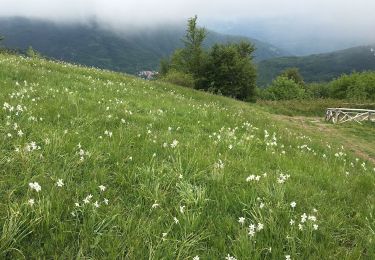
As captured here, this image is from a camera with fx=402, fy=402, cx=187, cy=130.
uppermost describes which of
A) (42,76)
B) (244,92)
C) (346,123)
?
(42,76)

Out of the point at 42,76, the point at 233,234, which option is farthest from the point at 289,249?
the point at 42,76

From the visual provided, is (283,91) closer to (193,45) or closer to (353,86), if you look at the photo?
(353,86)

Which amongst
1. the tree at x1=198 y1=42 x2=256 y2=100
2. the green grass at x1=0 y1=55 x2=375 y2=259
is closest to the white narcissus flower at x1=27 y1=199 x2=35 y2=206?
the green grass at x1=0 y1=55 x2=375 y2=259

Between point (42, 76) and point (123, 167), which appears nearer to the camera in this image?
point (123, 167)

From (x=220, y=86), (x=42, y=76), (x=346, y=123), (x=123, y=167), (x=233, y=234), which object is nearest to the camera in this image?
(x=233, y=234)

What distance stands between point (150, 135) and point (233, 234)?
4.31 meters

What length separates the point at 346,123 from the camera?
107 feet

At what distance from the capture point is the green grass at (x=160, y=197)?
4656 millimetres

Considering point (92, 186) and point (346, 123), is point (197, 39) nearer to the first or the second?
point (346, 123)

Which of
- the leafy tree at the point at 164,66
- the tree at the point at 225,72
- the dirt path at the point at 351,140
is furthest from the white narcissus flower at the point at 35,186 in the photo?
the leafy tree at the point at 164,66

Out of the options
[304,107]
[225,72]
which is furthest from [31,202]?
[225,72]

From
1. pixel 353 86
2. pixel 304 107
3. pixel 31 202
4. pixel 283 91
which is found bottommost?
pixel 283 91

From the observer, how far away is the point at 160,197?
5.86 meters

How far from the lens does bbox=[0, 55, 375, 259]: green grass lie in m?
4.66
